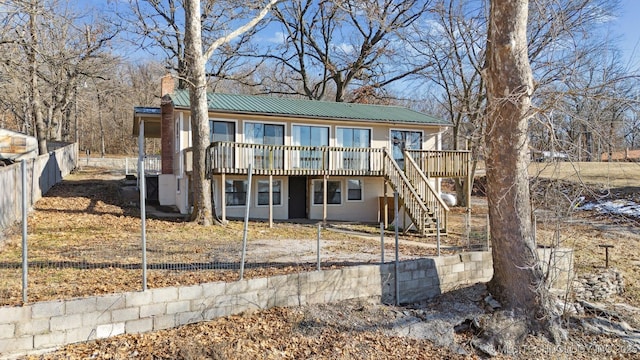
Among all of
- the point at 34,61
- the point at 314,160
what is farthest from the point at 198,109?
the point at 34,61

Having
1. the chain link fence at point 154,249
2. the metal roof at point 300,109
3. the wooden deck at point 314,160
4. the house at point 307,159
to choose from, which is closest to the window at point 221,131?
the house at point 307,159

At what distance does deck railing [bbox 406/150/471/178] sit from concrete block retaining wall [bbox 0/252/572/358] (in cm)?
817

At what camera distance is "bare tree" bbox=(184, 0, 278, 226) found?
12961 mm

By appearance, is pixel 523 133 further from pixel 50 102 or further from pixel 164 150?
pixel 50 102

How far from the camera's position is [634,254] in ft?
43.7

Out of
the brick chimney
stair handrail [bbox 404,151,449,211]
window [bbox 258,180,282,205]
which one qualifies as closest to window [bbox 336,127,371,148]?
window [bbox 258,180,282,205]

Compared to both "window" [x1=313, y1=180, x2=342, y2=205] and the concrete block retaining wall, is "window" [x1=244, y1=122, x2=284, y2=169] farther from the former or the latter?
the concrete block retaining wall

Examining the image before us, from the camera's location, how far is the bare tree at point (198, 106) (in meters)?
13.0

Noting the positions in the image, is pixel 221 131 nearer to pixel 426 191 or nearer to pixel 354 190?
pixel 354 190

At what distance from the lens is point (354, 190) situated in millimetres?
19203

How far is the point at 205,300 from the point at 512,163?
5713 millimetres

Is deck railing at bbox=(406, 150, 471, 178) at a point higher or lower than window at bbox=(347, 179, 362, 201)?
higher

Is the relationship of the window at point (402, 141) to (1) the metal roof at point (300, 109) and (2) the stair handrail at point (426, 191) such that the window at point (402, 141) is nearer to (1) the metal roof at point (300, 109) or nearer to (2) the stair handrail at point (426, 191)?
(1) the metal roof at point (300, 109)

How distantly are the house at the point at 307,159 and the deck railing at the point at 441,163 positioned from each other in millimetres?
41
